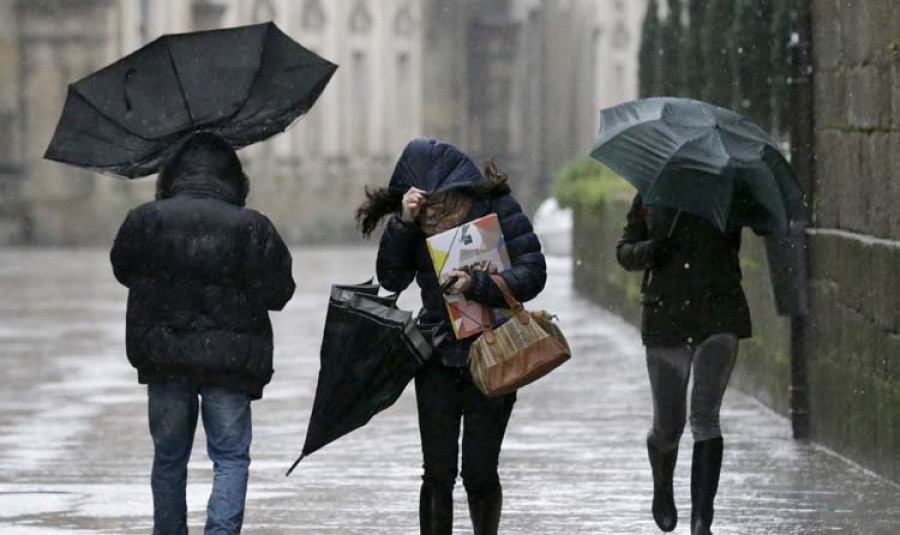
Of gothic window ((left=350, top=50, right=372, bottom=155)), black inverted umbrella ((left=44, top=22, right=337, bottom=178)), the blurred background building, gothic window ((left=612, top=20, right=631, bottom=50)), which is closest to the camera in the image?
black inverted umbrella ((left=44, top=22, right=337, bottom=178))

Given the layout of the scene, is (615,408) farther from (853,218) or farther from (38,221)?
(38,221)

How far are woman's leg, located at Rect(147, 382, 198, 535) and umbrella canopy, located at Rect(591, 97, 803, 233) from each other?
1972mm

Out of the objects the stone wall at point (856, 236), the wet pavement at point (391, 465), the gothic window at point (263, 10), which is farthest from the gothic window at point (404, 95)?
the stone wall at point (856, 236)

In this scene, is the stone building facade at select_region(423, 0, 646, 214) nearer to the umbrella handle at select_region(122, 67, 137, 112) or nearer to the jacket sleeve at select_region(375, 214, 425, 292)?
the umbrella handle at select_region(122, 67, 137, 112)

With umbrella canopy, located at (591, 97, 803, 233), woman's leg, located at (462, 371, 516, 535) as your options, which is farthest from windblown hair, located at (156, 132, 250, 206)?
umbrella canopy, located at (591, 97, 803, 233)

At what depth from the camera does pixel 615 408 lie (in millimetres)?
16359

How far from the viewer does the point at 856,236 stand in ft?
41.8

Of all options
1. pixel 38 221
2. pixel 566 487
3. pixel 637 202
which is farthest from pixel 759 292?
pixel 38 221

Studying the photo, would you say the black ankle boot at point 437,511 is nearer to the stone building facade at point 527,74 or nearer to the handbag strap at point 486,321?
the handbag strap at point 486,321

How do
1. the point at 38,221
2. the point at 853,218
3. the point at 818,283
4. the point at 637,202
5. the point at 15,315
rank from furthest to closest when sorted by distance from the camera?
the point at 38,221 → the point at 15,315 → the point at 818,283 → the point at 853,218 → the point at 637,202

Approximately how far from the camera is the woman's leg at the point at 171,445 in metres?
8.91

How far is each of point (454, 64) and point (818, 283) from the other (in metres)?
44.9

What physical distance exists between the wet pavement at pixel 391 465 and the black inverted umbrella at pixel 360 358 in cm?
160

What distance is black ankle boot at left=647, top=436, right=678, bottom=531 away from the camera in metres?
10.1
